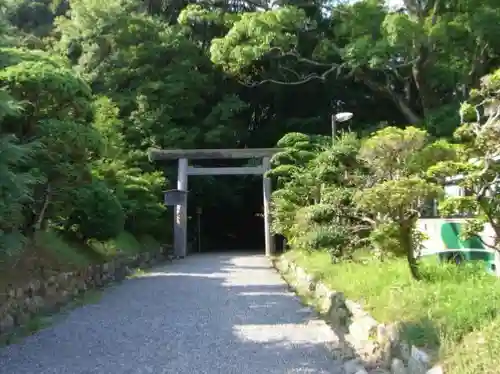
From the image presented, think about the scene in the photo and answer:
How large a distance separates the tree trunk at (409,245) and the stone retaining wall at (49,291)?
5.00 m

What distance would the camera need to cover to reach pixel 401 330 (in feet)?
17.5

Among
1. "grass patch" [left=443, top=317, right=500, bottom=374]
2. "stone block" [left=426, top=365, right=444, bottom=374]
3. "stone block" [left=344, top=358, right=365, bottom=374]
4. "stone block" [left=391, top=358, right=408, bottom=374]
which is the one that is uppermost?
"grass patch" [left=443, top=317, right=500, bottom=374]

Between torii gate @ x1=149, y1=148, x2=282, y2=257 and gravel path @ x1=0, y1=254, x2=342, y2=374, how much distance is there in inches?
363

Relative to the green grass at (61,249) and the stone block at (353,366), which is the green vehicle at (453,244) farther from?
the green grass at (61,249)

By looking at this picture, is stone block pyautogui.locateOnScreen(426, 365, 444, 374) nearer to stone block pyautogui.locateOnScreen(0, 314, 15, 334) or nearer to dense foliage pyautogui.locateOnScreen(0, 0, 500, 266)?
dense foliage pyautogui.locateOnScreen(0, 0, 500, 266)

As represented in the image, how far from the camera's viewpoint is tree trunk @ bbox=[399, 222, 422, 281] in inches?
285

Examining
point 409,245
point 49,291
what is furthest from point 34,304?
point 409,245

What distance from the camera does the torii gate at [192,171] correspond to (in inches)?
816

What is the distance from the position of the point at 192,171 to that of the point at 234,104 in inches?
145

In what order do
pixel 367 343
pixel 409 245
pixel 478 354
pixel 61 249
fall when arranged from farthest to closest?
pixel 61 249
pixel 409 245
pixel 367 343
pixel 478 354

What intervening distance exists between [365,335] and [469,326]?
1.70 m

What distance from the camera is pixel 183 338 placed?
7.18 m

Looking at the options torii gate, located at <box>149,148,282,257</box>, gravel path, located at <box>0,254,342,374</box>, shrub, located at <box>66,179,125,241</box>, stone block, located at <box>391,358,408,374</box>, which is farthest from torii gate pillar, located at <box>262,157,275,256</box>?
stone block, located at <box>391,358,408,374</box>

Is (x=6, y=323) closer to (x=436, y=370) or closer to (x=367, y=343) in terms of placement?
(x=367, y=343)
